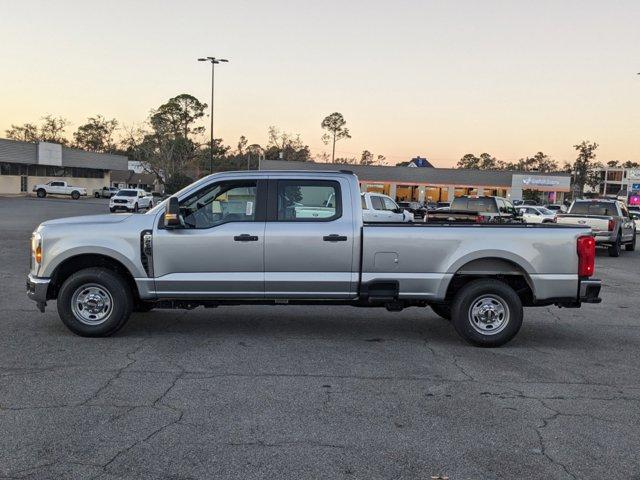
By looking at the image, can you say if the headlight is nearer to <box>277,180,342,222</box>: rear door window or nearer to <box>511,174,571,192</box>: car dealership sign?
<box>277,180,342,222</box>: rear door window

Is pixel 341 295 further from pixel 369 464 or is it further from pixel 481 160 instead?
pixel 481 160

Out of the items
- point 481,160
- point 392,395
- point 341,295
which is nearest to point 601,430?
point 392,395

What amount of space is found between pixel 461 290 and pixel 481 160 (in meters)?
158

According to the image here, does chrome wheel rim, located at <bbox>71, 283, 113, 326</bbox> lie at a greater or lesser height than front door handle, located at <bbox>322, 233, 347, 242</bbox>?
lesser

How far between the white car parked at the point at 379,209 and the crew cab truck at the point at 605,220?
538 cm

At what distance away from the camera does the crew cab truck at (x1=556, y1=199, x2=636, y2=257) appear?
18938 mm

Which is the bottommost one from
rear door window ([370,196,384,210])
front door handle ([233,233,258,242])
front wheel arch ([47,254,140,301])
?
front wheel arch ([47,254,140,301])

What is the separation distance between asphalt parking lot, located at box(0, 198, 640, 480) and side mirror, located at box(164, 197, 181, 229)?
1.40 m

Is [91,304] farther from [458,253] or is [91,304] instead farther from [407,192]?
[407,192]

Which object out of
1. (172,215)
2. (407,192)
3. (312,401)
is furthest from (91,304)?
(407,192)

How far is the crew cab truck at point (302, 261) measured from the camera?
22.4 feet

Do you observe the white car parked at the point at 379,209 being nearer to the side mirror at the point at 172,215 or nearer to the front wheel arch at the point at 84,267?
the front wheel arch at the point at 84,267

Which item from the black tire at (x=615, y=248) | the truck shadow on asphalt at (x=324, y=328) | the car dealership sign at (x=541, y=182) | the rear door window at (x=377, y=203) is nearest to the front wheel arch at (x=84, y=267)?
the truck shadow on asphalt at (x=324, y=328)

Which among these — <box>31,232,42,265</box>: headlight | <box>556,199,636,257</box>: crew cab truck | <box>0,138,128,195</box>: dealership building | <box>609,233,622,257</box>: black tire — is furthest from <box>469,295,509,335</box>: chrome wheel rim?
<box>0,138,128,195</box>: dealership building
